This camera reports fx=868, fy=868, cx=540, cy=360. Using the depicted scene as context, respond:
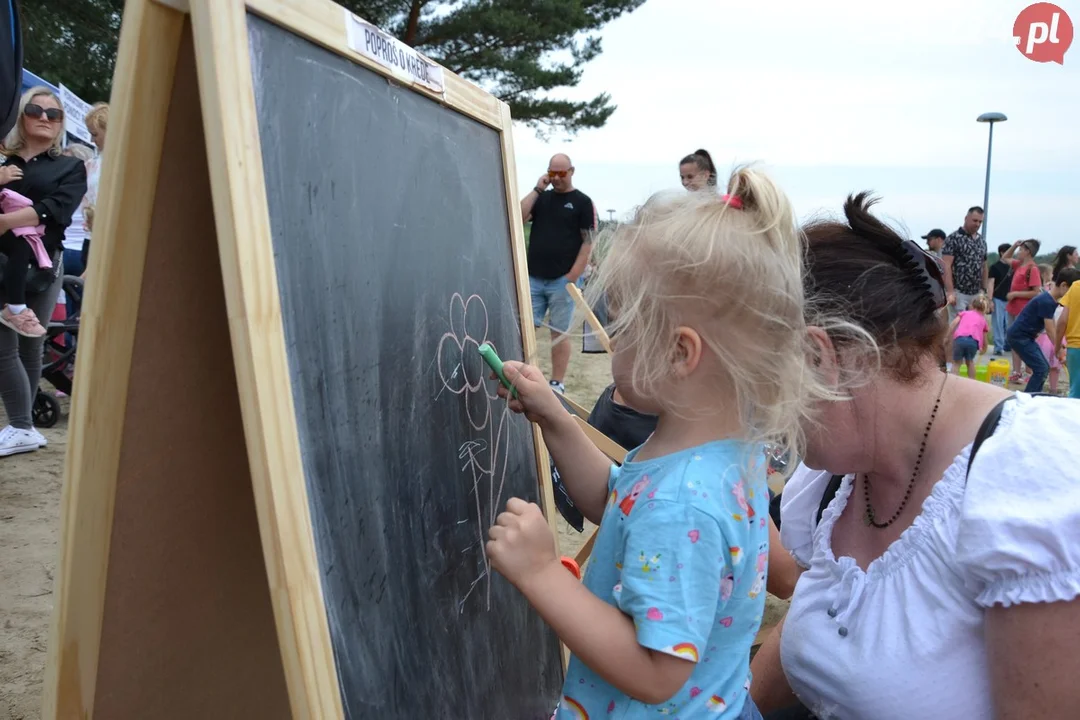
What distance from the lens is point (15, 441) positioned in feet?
13.6

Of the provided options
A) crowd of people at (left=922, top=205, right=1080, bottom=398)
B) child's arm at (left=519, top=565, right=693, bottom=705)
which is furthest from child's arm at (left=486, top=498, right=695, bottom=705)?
crowd of people at (left=922, top=205, right=1080, bottom=398)

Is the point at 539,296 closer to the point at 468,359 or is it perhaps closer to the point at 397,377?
the point at 468,359

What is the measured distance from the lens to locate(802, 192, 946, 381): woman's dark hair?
136 cm

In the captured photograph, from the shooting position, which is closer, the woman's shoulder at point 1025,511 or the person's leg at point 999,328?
the woman's shoulder at point 1025,511

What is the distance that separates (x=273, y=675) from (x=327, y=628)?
65 cm

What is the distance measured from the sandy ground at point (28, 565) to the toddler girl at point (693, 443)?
166cm

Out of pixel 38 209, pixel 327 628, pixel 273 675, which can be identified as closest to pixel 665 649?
pixel 327 628

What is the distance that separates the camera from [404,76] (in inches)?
55.3

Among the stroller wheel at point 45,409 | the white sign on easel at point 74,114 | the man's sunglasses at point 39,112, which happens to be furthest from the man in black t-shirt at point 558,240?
the white sign on easel at point 74,114

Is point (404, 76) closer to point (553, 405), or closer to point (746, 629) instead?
point (553, 405)

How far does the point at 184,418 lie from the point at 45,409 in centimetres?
427

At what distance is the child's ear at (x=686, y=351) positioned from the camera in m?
1.18

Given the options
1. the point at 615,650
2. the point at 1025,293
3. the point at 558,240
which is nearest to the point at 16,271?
the point at 558,240

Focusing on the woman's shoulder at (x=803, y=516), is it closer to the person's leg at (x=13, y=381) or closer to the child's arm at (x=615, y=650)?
the child's arm at (x=615, y=650)
